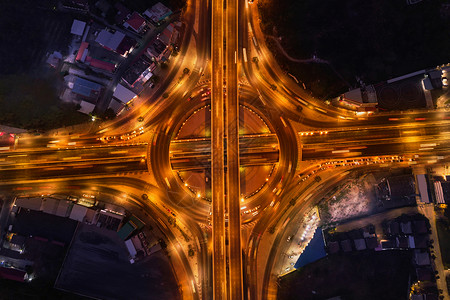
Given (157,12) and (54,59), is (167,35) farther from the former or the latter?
(54,59)

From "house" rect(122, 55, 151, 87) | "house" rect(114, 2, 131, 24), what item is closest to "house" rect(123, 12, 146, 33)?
"house" rect(114, 2, 131, 24)

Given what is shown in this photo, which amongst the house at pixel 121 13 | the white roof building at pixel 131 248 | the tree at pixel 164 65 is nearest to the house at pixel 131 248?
the white roof building at pixel 131 248

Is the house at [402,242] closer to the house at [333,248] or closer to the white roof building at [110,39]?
the house at [333,248]

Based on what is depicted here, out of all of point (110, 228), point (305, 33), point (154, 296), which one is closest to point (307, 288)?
point (154, 296)

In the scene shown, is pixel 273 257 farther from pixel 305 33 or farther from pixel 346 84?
pixel 305 33

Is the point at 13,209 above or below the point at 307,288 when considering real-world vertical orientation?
above

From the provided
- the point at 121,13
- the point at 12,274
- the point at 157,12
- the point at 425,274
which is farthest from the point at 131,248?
the point at 425,274

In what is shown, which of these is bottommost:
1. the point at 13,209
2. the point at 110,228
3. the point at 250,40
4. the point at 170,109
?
the point at 110,228
